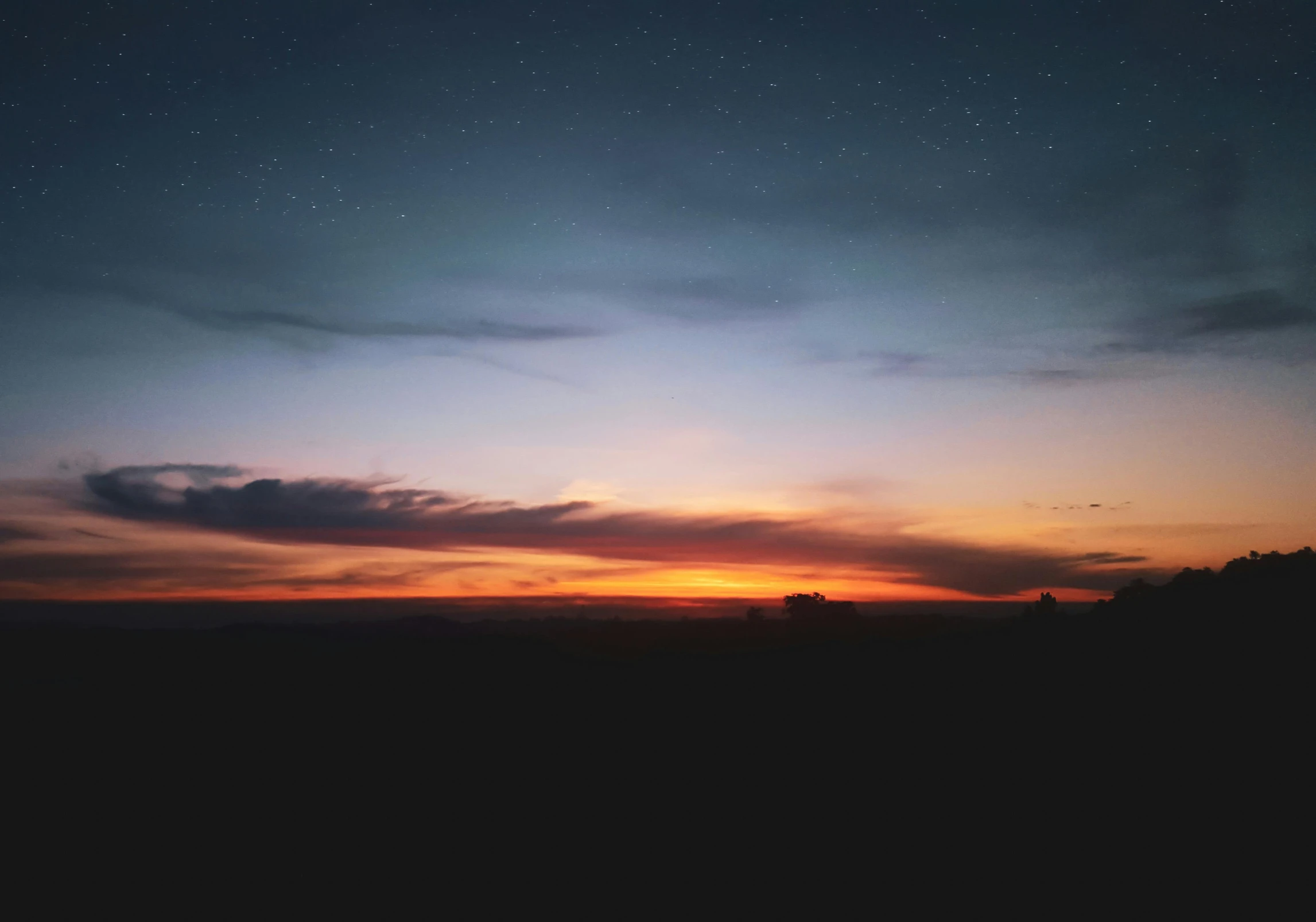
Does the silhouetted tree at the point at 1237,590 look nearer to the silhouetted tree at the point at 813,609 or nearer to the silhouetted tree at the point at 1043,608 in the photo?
the silhouetted tree at the point at 1043,608

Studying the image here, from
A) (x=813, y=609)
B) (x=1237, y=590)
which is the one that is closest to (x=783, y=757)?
(x=1237, y=590)

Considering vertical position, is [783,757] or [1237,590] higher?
[1237,590]

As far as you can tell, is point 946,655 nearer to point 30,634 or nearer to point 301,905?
point 301,905

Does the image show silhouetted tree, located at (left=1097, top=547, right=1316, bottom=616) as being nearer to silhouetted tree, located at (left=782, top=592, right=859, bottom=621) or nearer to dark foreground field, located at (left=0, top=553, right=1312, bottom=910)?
dark foreground field, located at (left=0, top=553, right=1312, bottom=910)

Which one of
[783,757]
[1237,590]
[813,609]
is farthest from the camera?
[813,609]

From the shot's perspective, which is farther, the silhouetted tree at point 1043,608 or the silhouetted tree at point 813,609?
the silhouetted tree at point 813,609

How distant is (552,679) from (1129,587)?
34.9 metres

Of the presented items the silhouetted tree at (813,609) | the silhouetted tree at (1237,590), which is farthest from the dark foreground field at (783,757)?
the silhouetted tree at (813,609)

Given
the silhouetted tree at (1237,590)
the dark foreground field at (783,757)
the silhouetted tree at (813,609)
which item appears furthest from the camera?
the silhouetted tree at (813,609)

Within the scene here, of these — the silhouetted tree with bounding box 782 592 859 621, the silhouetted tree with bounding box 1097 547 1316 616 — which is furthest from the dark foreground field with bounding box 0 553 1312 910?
the silhouetted tree with bounding box 782 592 859 621

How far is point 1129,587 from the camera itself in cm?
4603

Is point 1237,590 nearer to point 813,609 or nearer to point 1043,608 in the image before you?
point 1043,608

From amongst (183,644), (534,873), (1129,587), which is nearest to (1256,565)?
(1129,587)

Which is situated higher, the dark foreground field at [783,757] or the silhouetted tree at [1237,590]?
the silhouetted tree at [1237,590]
